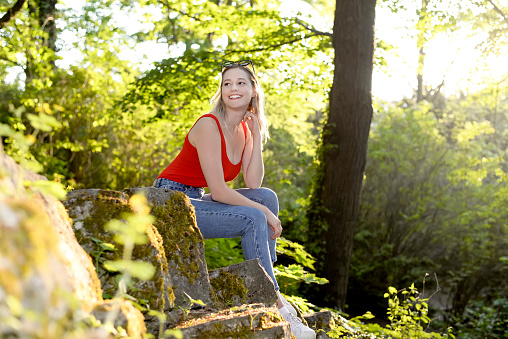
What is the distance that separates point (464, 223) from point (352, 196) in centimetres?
419

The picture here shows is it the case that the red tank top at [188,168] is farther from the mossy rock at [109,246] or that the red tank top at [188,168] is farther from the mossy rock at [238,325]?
the mossy rock at [238,325]

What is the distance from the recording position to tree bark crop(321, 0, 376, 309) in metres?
7.03

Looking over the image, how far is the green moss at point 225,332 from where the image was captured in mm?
1986

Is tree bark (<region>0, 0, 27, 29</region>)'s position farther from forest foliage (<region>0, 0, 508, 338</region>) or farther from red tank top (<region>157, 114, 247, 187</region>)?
red tank top (<region>157, 114, 247, 187</region>)

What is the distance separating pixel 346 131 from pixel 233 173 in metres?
3.74

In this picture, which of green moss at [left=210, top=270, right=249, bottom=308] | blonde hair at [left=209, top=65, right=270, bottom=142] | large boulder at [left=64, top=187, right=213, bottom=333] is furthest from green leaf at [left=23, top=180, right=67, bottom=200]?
blonde hair at [left=209, top=65, right=270, bottom=142]

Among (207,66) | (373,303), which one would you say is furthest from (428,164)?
(207,66)

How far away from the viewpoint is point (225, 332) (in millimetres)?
2043

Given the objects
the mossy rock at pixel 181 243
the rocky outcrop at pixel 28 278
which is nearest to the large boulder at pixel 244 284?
the mossy rock at pixel 181 243

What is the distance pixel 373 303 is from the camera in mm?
9852

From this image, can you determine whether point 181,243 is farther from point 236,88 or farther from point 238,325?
point 236,88

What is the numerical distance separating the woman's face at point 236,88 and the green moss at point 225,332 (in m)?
1.90

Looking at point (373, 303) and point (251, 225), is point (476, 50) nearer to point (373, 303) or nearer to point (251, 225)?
point (373, 303)

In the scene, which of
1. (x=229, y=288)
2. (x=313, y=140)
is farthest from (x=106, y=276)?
(x=313, y=140)
